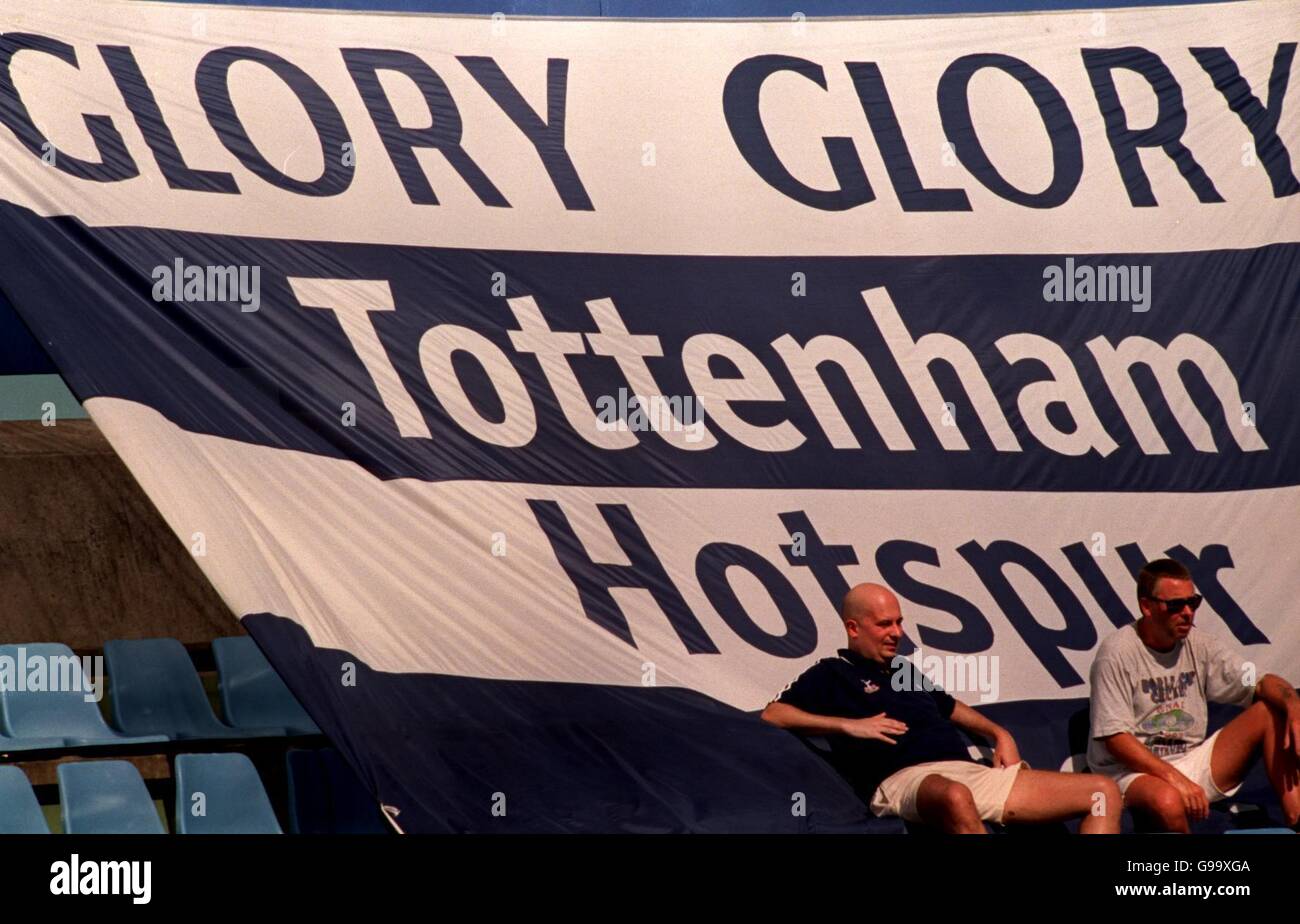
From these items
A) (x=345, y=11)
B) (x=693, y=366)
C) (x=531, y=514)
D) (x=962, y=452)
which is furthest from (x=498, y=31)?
(x=962, y=452)

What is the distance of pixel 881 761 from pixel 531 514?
1205mm

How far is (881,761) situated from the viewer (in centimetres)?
446

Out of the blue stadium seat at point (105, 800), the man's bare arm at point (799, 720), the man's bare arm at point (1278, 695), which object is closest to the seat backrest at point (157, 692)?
the blue stadium seat at point (105, 800)

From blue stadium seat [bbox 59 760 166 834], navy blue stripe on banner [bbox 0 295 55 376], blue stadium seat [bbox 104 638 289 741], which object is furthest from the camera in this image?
navy blue stripe on banner [bbox 0 295 55 376]

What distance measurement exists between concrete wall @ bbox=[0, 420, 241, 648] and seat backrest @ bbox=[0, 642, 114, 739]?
0.78 meters

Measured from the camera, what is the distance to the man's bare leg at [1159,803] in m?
4.14

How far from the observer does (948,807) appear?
416cm

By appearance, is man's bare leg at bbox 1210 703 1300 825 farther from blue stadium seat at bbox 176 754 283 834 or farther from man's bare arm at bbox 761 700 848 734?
blue stadium seat at bbox 176 754 283 834

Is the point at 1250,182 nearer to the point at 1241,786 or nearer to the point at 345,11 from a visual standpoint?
the point at 1241,786

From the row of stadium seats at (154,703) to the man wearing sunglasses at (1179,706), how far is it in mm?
2732

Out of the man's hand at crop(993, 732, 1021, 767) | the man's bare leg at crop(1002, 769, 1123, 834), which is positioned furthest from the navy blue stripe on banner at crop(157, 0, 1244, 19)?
the man's bare leg at crop(1002, 769, 1123, 834)

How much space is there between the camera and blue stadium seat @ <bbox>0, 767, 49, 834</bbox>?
4371 mm
